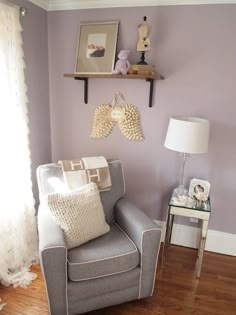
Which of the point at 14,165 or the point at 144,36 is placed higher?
the point at 144,36

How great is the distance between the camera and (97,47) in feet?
7.16

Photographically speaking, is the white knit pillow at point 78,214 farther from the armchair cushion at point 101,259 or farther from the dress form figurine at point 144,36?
the dress form figurine at point 144,36

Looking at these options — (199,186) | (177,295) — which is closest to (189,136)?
(199,186)

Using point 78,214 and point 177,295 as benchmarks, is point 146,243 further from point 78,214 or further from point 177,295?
point 177,295

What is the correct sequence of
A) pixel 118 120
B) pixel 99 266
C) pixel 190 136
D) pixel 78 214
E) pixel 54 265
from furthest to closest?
pixel 118 120, pixel 190 136, pixel 78 214, pixel 99 266, pixel 54 265

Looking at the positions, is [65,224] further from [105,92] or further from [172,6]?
[172,6]

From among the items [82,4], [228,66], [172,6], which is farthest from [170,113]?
[82,4]

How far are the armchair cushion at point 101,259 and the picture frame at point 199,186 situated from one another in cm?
74

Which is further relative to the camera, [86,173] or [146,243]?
[86,173]

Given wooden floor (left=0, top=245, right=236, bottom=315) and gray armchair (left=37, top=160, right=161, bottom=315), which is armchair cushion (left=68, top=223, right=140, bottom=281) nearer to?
gray armchair (left=37, top=160, right=161, bottom=315)

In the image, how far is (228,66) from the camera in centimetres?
198

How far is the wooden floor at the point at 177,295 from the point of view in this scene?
1717mm

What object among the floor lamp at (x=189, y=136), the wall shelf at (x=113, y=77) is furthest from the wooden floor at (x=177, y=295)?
the wall shelf at (x=113, y=77)

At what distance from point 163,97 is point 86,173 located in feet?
3.12
